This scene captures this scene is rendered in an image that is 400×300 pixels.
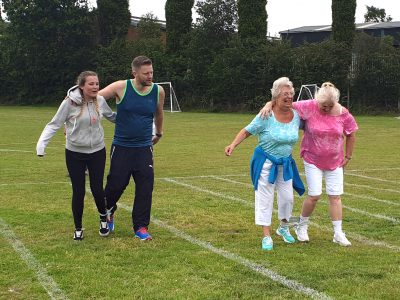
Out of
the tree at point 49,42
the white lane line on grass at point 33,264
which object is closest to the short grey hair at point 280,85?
the white lane line on grass at point 33,264

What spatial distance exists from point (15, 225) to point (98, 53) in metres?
46.2

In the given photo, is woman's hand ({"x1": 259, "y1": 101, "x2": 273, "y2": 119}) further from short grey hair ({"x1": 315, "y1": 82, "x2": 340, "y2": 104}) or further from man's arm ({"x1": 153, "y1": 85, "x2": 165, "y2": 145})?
man's arm ({"x1": 153, "y1": 85, "x2": 165, "y2": 145})

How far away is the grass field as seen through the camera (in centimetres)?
491

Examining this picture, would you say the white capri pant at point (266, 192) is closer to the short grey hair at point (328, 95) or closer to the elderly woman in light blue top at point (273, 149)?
the elderly woman in light blue top at point (273, 149)

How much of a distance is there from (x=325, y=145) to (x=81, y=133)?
8.90 ft

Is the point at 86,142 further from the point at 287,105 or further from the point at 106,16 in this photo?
the point at 106,16

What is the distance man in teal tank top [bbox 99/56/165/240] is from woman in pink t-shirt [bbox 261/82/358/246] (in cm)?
137

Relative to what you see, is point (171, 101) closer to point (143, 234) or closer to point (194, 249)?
point (143, 234)

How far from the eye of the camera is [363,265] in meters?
5.58

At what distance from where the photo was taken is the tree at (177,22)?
155 feet

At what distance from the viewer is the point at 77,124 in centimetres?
653

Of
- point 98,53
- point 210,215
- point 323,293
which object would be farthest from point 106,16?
point 323,293

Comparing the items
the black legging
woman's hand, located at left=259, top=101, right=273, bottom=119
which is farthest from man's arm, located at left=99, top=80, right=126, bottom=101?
woman's hand, located at left=259, top=101, right=273, bottom=119

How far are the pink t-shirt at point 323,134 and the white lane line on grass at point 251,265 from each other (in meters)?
1.45
